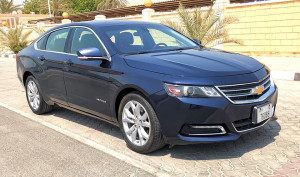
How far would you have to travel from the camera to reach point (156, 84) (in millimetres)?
3781

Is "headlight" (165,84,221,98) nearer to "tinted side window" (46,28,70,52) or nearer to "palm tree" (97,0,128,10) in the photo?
"tinted side window" (46,28,70,52)

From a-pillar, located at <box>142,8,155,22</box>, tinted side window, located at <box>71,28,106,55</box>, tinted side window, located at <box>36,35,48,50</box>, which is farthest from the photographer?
a-pillar, located at <box>142,8,155,22</box>

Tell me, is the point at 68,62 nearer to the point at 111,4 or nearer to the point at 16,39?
the point at 16,39

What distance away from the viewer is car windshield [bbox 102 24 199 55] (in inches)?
183

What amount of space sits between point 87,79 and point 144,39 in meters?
1.02

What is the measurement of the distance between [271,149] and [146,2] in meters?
17.0

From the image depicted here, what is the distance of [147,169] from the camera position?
146 inches

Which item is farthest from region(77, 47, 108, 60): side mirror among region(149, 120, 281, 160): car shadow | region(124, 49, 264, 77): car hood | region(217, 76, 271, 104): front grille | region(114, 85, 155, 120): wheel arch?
region(217, 76, 271, 104): front grille

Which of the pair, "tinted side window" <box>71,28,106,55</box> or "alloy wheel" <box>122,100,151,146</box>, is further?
"tinted side window" <box>71,28,106,55</box>

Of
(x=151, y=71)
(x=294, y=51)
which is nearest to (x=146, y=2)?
(x=294, y=51)

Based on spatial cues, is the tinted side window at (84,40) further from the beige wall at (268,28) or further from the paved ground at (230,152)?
the beige wall at (268,28)

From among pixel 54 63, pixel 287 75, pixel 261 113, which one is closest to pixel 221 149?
pixel 261 113

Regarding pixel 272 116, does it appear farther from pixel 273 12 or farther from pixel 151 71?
pixel 273 12

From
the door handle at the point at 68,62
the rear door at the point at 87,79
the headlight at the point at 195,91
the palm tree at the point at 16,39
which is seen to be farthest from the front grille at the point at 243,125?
the palm tree at the point at 16,39
